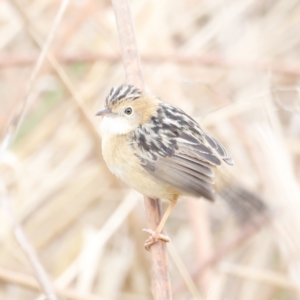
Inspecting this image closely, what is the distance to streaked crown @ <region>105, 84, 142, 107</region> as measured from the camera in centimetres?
366

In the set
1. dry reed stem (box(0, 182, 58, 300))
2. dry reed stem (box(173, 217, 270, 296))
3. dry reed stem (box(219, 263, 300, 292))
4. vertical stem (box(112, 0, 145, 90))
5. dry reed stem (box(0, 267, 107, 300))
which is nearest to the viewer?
dry reed stem (box(0, 182, 58, 300))

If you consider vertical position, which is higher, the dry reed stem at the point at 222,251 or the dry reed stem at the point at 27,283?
the dry reed stem at the point at 222,251

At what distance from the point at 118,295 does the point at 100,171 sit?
1.11 m

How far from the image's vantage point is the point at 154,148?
12.0 ft

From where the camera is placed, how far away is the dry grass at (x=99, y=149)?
15.9 feet

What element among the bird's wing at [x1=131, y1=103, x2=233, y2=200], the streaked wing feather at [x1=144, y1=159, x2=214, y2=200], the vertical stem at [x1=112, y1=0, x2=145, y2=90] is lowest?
the streaked wing feather at [x1=144, y1=159, x2=214, y2=200]

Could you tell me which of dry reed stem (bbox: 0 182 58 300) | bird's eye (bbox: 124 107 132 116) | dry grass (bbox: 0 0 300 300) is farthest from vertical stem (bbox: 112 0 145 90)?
dry reed stem (bbox: 0 182 58 300)

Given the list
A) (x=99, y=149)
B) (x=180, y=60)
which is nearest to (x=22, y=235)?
(x=99, y=149)

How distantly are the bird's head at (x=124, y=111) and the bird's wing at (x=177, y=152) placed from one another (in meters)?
0.06

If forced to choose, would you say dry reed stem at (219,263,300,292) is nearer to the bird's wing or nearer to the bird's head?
the bird's wing

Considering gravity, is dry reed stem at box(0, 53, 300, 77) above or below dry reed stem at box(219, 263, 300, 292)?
above

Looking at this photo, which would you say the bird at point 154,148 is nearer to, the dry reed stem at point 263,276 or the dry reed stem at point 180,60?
the dry reed stem at point 263,276

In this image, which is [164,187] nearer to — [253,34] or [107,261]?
[107,261]

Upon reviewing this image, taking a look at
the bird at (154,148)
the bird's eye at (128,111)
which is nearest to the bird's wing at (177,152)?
the bird at (154,148)
